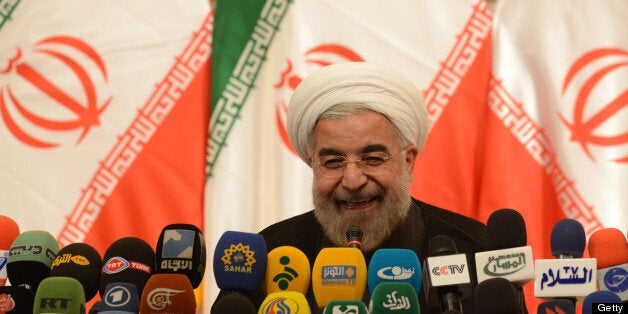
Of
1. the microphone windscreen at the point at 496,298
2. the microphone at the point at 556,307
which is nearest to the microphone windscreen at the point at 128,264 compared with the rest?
the microphone windscreen at the point at 496,298

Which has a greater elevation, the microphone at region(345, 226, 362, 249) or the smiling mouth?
the smiling mouth

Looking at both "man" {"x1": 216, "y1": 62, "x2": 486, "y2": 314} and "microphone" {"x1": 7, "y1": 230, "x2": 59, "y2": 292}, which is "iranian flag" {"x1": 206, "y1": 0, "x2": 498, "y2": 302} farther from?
"microphone" {"x1": 7, "y1": 230, "x2": 59, "y2": 292}

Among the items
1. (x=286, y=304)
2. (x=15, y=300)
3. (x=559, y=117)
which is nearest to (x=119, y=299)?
(x=15, y=300)

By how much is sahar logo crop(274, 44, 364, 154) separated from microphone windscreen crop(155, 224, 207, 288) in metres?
2.19

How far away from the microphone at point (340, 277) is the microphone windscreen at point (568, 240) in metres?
0.40

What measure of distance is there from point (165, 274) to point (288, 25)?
8.53ft

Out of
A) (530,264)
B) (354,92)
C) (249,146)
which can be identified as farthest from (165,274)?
(249,146)

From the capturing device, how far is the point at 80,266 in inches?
79.4

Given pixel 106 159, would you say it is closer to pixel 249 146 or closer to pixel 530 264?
pixel 249 146

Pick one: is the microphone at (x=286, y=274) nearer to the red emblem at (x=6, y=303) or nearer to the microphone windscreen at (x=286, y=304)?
the microphone windscreen at (x=286, y=304)

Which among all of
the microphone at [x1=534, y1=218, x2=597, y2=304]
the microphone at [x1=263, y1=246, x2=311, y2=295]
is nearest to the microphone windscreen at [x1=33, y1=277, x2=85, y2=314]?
the microphone at [x1=263, y1=246, x2=311, y2=295]

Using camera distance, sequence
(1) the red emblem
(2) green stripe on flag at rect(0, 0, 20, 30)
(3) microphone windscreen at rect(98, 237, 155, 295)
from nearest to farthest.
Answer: (1) the red emblem, (3) microphone windscreen at rect(98, 237, 155, 295), (2) green stripe on flag at rect(0, 0, 20, 30)

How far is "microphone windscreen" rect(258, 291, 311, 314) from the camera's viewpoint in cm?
174

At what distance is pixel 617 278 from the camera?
6.32 ft
